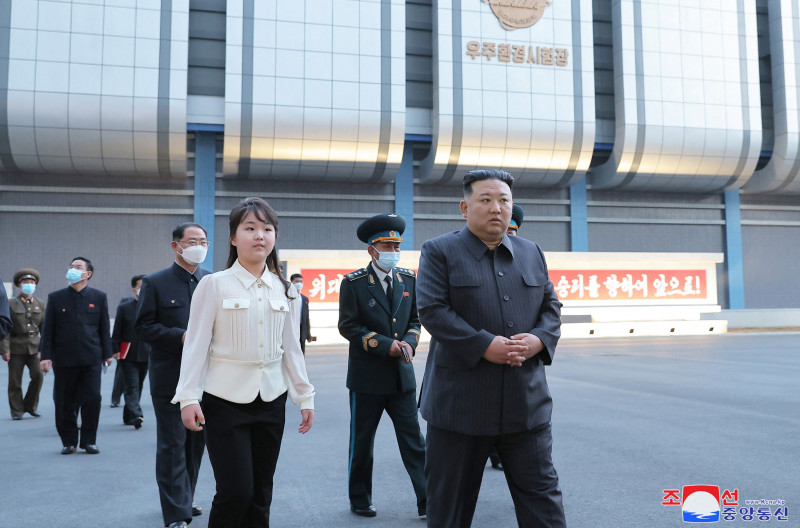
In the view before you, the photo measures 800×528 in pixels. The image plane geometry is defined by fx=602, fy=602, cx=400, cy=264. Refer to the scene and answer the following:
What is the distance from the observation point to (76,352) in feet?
20.6

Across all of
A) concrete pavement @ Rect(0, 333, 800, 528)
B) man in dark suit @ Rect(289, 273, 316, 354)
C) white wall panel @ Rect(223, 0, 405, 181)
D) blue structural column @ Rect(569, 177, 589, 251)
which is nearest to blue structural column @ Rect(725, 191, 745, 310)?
blue structural column @ Rect(569, 177, 589, 251)

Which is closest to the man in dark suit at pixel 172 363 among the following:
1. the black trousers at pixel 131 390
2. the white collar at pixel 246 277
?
the white collar at pixel 246 277

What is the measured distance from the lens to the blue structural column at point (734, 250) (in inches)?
1138

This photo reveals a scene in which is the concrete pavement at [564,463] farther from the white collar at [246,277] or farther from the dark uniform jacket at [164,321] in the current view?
the white collar at [246,277]

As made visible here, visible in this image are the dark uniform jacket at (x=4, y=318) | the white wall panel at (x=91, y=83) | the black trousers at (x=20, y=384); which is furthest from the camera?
the white wall panel at (x=91, y=83)

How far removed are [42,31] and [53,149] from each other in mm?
4339

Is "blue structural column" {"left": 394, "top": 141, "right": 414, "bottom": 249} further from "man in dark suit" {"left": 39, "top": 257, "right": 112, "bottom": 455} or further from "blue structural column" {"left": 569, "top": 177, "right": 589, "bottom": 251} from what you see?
"man in dark suit" {"left": 39, "top": 257, "right": 112, "bottom": 455}

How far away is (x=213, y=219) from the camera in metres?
25.2

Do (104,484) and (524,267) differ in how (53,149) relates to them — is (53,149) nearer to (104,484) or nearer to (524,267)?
(104,484)

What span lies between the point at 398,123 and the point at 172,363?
2197 cm

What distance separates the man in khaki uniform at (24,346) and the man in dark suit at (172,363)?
4.94 metres

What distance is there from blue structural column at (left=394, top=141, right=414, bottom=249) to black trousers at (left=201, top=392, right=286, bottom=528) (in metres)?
Result: 23.6

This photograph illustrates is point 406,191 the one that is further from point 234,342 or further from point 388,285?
point 234,342

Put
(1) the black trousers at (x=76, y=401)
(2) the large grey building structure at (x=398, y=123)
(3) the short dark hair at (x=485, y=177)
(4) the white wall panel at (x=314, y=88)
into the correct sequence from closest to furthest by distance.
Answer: (3) the short dark hair at (x=485, y=177) → (1) the black trousers at (x=76, y=401) → (2) the large grey building structure at (x=398, y=123) → (4) the white wall panel at (x=314, y=88)
